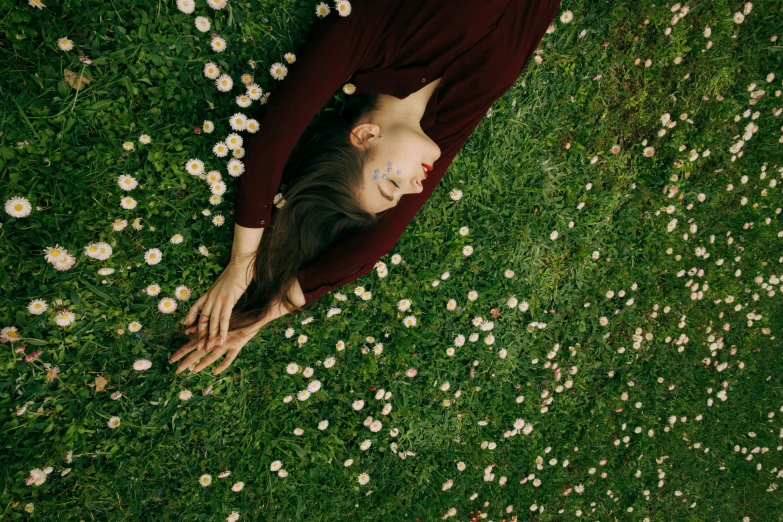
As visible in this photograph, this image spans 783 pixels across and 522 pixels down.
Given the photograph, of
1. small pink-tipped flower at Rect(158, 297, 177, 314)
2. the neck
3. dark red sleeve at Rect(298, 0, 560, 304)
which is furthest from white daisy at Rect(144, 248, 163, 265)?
the neck

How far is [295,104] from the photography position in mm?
1944

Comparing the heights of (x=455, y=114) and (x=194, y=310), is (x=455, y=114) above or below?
above

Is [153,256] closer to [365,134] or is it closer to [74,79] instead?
[74,79]

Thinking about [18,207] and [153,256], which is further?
[153,256]

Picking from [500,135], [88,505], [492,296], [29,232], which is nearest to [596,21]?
[500,135]

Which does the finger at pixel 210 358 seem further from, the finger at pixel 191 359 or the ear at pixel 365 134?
the ear at pixel 365 134

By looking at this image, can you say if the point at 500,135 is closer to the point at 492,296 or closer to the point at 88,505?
the point at 492,296

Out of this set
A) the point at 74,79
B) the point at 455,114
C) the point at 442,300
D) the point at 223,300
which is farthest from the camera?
the point at 442,300

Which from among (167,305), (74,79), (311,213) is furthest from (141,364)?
(74,79)

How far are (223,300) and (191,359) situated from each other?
0.38 meters

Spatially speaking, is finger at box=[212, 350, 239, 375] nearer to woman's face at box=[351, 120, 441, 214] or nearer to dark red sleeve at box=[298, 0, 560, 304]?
dark red sleeve at box=[298, 0, 560, 304]

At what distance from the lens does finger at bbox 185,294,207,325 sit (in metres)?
2.33

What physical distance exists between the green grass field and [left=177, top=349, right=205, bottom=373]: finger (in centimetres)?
8

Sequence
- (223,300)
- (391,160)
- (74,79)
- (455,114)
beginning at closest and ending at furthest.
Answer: (391,160) < (74,79) < (223,300) < (455,114)
